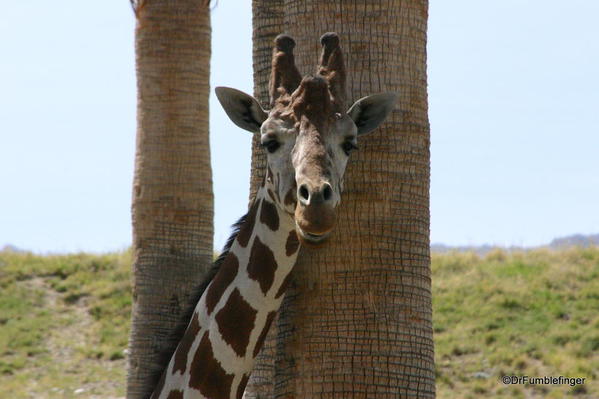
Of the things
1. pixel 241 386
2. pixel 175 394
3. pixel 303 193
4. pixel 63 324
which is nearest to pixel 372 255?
pixel 303 193

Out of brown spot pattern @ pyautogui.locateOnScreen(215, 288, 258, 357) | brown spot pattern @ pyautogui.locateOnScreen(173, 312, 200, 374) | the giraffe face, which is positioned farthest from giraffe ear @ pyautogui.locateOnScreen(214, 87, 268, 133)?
brown spot pattern @ pyautogui.locateOnScreen(173, 312, 200, 374)

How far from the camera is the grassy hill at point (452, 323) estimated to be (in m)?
16.6

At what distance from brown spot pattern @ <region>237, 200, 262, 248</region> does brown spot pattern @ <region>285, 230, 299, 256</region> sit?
0.27 meters

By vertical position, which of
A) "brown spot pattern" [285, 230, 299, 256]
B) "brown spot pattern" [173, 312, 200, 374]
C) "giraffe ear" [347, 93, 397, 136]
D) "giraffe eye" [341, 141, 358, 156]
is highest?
"giraffe ear" [347, 93, 397, 136]

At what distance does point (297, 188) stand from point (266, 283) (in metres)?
0.88

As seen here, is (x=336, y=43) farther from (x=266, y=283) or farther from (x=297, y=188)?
(x=266, y=283)

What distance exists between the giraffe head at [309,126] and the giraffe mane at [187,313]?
0.63m

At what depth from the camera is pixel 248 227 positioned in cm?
579

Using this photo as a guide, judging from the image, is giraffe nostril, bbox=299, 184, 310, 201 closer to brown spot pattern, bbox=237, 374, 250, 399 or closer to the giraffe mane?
the giraffe mane

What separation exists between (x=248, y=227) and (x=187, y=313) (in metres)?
0.80

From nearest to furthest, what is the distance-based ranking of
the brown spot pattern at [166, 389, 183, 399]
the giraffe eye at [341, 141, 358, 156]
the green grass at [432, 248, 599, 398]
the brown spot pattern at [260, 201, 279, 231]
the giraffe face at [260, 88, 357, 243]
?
the giraffe face at [260, 88, 357, 243] → the giraffe eye at [341, 141, 358, 156] → the brown spot pattern at [260, 201, 279, 231] → the brown spot pattern at [166, 389, 183, 399] → the green grass at [432, 248, 599, 398]

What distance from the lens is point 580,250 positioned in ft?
69.8

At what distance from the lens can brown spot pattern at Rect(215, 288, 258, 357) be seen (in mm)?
5719

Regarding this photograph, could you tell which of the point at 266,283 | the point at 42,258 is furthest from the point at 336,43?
the point at 42,258
